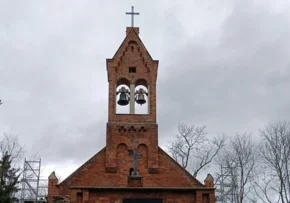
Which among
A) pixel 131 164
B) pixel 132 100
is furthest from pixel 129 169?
pixel 132 100

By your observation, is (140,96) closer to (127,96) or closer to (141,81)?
(127,96)

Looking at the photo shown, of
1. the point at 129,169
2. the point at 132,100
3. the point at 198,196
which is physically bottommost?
the point at 198,196

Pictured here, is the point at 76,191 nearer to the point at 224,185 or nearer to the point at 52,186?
the point at 52,186

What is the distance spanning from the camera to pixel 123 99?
2347 cm

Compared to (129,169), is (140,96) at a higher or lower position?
higher

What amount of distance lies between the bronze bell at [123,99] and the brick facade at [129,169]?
1.03ft

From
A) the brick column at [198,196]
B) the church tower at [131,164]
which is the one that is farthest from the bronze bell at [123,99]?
the brick column at [198,196]

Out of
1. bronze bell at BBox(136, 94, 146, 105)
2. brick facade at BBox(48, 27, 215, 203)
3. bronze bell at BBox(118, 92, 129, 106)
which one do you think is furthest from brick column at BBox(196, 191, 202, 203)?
bronze bell at BBox(118, 92, 129, 106)

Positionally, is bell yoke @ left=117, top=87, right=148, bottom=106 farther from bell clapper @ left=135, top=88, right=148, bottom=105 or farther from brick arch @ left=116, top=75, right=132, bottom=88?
brick arch @ left=116, top=75, right=132, bottom=88

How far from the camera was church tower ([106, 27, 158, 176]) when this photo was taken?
22438mm

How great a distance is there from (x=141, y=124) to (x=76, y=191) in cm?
533

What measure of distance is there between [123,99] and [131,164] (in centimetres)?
382

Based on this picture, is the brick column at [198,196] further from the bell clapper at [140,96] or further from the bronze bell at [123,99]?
the bronze bell at [123,99]

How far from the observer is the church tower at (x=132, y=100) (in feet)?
73.6
